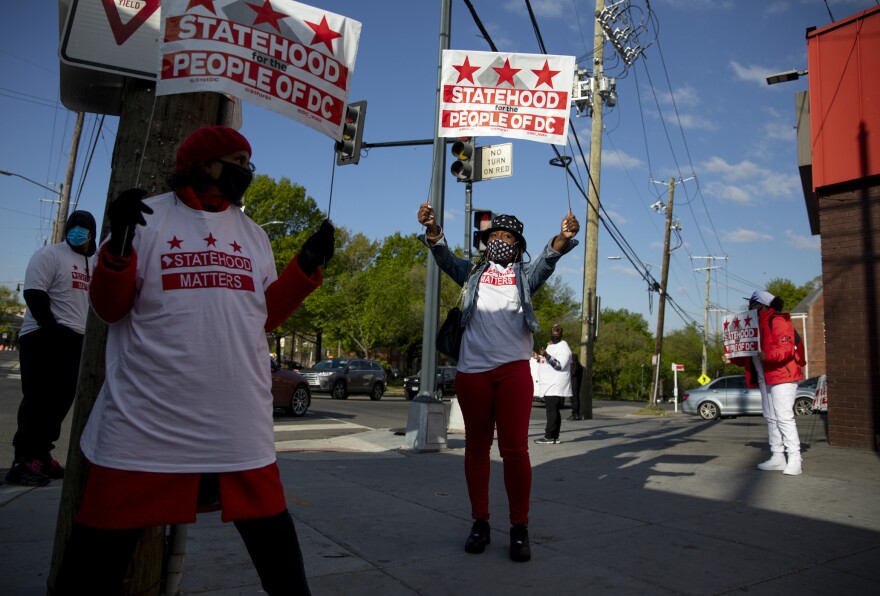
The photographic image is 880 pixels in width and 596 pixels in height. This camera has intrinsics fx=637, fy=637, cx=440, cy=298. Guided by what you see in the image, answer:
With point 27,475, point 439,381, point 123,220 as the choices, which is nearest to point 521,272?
point 123,220

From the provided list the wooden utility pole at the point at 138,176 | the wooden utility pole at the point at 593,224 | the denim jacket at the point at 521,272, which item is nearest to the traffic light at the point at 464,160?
the denim jacket at the point at 521,272

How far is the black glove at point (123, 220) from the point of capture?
184cm

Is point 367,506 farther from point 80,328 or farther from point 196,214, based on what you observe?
point 196,214

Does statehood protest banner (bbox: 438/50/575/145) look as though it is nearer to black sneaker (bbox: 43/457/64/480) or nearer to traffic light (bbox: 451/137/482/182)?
black sneaker (bbox: 43/457/64/480)

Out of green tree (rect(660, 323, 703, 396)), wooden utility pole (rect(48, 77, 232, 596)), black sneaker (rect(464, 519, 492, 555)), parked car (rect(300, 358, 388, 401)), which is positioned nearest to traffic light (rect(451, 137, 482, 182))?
black sneaker (rect(464, 519, 492, 555))

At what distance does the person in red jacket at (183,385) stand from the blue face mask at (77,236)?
3.08 metres

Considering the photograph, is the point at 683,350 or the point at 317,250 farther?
the point at 683,350

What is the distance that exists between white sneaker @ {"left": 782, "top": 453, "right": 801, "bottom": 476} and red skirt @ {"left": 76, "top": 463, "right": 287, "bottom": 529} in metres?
5.91

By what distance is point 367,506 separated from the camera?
14.7 feet

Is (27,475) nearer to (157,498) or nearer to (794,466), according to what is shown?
(157,498)

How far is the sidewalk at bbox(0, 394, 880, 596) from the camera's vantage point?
3.01m

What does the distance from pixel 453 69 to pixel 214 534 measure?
12.8ft

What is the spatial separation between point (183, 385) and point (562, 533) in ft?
9.17

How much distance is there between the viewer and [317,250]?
2236 millimetres
